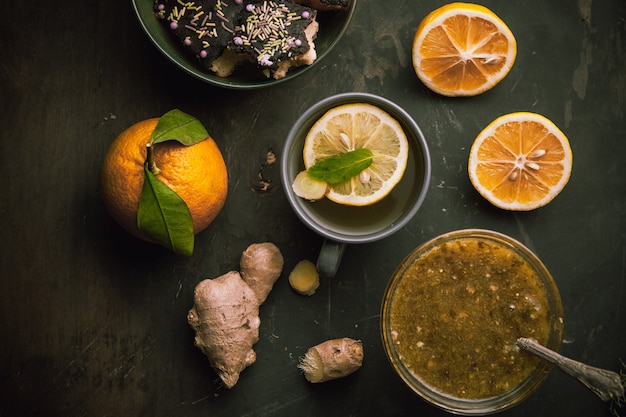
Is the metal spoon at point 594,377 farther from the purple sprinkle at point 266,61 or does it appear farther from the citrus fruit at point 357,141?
the purple sprinkle at point 266,61

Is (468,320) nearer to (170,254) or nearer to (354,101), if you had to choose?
(354,101)

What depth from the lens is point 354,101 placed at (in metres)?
1.49

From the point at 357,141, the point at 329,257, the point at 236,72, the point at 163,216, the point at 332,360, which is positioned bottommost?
the point at 332,360

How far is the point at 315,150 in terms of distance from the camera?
1.49 meters

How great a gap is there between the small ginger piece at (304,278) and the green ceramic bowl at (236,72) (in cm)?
47

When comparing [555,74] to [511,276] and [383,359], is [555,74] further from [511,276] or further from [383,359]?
[383,359]

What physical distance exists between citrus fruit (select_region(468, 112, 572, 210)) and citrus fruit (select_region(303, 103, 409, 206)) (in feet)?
0.69

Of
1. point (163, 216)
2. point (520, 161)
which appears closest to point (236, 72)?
point (163, 216)

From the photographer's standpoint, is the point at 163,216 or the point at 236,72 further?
the point at 236,72

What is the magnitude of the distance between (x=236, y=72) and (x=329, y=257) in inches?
20.0

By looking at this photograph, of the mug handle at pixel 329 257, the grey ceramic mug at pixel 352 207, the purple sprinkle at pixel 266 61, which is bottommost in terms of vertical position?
the mug handle at pixel 329 257

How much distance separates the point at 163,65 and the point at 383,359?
956mm

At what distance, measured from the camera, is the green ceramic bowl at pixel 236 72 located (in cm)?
142

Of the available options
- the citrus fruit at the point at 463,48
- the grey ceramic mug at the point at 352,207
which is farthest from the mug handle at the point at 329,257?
the citrus fruit at the point at 463,48
